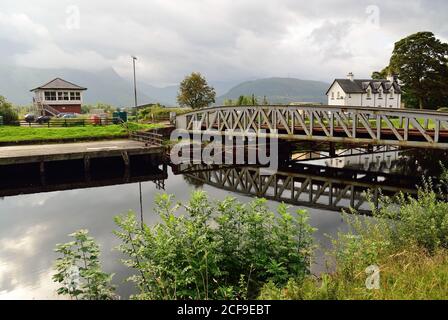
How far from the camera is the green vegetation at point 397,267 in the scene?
5.29 metres

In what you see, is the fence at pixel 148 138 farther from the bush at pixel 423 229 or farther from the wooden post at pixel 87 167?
the bush at pixel 423 229

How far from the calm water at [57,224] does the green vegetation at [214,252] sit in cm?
219

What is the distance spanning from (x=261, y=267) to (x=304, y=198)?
14.1 metres

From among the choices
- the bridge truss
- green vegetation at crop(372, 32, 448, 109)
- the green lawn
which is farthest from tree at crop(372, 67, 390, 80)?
the green lawn

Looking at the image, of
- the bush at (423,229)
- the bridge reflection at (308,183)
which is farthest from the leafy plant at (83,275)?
the bridge reflection at (308,183)

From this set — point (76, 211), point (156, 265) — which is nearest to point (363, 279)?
point (156, 265)

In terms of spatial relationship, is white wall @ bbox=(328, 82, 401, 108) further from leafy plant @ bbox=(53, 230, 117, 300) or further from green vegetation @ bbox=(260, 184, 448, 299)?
leafy plant @ bbox=(53, 230, 117, 300)

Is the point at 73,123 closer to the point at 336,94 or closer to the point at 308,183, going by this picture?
the point at 308,183

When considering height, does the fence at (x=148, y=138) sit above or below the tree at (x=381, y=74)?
below

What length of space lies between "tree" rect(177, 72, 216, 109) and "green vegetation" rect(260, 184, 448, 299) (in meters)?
61.9
